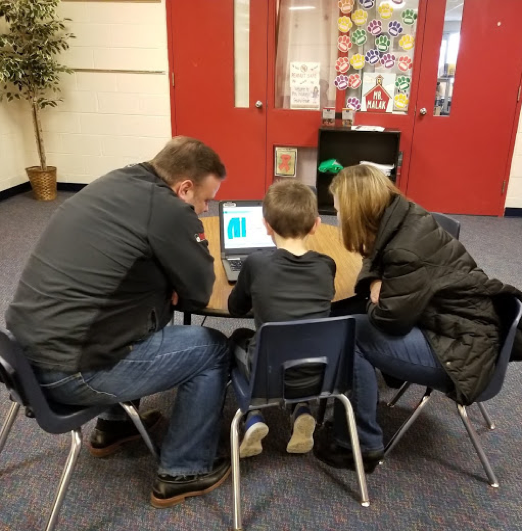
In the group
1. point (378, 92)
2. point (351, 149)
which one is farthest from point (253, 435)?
point (378, 92)

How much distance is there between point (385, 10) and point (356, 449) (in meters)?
3.73

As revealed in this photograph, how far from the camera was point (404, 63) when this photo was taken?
4.36 meters

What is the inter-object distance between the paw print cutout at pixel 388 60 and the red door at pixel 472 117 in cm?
25

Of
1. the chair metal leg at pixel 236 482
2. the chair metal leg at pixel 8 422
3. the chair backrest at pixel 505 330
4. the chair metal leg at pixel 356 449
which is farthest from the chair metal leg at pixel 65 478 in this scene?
the chair backrest at pixel 505 330

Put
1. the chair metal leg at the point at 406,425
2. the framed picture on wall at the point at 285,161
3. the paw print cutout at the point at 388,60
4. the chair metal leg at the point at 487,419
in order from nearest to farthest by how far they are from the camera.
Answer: the chair metal leg at the point at 406,425
the chair metal leg at the point at 487,419
the paw print cutout at the point at 388,60
the framed picture on wall at the point at 285,161

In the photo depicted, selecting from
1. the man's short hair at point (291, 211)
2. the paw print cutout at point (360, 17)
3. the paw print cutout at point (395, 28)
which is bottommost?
the man's short hair at point (291, 211)

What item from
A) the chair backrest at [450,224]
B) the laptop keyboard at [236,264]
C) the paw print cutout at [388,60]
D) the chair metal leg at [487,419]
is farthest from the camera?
the paw print cutout at [388,60]

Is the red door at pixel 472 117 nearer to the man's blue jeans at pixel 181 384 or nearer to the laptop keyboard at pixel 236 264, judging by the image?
the laptop keyboard at pixel 236 264

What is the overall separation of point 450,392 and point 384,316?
0.32 m

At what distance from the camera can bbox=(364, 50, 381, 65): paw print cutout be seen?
4371mm

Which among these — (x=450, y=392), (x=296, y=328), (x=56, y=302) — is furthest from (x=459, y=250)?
(x=56, y=302)

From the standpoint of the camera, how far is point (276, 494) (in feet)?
5.67

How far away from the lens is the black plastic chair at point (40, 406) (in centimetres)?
130

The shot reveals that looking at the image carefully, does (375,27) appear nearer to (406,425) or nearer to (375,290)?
(375,290)
